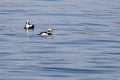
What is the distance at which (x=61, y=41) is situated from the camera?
37.0 metres

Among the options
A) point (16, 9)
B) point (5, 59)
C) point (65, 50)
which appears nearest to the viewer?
point (5, 59)

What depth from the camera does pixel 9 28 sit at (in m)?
40.9

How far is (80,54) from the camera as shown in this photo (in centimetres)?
3250

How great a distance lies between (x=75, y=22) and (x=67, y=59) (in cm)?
1321

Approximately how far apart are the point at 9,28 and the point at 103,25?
18.9 ft

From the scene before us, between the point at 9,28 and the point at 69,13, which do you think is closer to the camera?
the point at 9,28

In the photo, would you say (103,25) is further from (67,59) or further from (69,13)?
(67,59)

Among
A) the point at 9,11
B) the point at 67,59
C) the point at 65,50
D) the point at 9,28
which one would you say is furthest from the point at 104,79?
the point at 9,11

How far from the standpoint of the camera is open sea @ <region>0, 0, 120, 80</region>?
28094 mm

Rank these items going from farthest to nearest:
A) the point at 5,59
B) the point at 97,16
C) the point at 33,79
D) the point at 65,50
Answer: the point at 97,16
the point at 65,50
the point at 5,59
the point at 33,79

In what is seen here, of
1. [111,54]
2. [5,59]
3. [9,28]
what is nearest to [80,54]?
[111,54]

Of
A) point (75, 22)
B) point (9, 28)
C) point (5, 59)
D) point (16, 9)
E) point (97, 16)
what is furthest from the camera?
point (16, 9)

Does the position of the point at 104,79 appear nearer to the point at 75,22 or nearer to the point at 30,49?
the point at 30,49

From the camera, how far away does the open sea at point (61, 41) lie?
28094 mm
